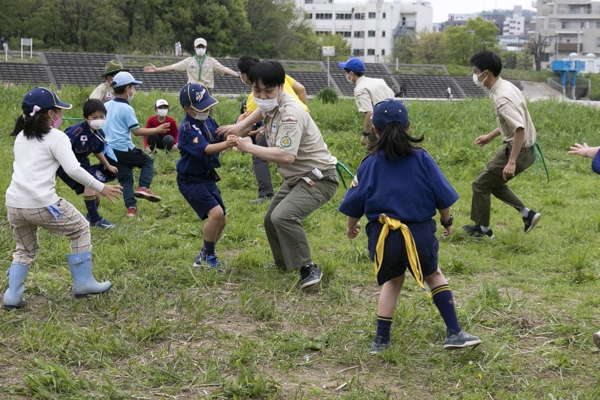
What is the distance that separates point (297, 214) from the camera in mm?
5762

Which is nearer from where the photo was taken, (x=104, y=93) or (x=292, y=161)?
(x=292, y=161)

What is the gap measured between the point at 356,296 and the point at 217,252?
183cm

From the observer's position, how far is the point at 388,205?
4.36 meters

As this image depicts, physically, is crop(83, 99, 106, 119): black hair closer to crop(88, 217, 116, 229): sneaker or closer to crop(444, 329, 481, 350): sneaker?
crop(88, 217, 116, 229): sneaker

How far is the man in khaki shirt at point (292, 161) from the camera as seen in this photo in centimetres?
554

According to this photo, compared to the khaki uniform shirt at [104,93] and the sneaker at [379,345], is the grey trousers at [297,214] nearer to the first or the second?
the sneaker at [379,345]

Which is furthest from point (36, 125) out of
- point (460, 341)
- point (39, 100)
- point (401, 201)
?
point (460, 341)

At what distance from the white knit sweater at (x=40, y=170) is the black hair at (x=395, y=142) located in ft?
6.51

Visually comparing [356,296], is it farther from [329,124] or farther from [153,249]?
[329,124]

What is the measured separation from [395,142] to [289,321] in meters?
1.62

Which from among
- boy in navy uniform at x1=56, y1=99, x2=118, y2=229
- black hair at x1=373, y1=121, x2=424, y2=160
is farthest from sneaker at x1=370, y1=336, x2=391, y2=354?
boy in navy uniform at x1=56, y1=99, x2=118, y2=229

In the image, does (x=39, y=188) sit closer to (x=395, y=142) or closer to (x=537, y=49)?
(x=395, y=142)

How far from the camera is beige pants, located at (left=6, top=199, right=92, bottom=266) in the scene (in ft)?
16.9

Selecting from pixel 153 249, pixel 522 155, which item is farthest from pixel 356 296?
pixel 522 155
